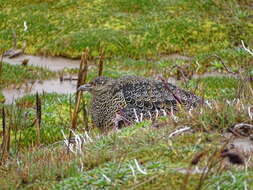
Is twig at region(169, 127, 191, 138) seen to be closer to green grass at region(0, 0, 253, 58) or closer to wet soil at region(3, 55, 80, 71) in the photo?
wet soil at region(3, 55, 80, 71)

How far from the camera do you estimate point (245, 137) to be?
19.4ft

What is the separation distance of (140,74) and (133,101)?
6.76 metres

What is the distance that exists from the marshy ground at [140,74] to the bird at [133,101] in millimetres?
270

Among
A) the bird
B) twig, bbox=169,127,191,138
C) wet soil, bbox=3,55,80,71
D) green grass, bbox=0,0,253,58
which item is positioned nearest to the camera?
twig, bbox=169,127,191,138

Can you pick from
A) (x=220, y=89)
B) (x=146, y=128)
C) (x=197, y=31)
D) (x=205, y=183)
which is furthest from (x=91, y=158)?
(x=197, y=31)

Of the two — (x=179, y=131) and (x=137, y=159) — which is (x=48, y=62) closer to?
(x=179, y=131)

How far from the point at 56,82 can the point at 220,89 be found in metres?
4.65

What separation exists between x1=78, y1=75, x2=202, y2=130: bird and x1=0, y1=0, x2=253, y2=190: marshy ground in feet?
0.88

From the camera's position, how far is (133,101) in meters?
9.25

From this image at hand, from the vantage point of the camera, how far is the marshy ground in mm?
5254

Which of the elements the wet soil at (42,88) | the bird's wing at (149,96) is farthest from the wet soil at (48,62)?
the bird's wing at (149,96)

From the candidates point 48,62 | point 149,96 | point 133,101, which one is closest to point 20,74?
point 48,62

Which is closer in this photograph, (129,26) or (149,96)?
(149,96)

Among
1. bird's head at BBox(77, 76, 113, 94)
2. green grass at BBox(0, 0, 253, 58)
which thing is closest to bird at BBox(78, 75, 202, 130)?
bird's head at BBox(77, 76, 113, 94)
